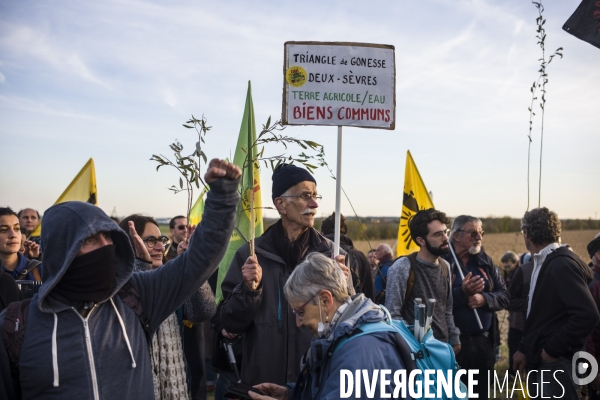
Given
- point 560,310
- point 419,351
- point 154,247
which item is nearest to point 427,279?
point 560,310

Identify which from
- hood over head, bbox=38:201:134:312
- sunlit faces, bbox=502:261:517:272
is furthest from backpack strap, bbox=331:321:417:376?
sunlit faces, bbox=502:261:517:272

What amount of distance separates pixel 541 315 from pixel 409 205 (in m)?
3.71

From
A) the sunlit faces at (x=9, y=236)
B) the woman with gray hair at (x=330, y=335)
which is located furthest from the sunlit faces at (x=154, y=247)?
the woman with gray hair at (x=330, y=335)

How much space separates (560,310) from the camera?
4.69 m

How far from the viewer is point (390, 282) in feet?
17.2

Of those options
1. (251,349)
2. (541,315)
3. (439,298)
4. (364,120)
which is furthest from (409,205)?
(251,349)

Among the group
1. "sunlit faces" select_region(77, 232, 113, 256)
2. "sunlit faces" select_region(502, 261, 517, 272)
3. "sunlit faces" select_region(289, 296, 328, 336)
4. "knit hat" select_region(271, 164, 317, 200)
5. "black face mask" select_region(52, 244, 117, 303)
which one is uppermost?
"knit hat" select_region(271, 164, 317, 200)

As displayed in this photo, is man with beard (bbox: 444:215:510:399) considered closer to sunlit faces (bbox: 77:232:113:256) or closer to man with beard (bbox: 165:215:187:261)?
sunlit faces (bbox: 77:232:113:256)

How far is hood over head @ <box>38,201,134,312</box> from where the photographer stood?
2.39 m

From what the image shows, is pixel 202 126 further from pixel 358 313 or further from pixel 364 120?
pixel 358 313

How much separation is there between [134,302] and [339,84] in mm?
2338

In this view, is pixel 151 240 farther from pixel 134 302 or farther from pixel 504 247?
pixel 504 247

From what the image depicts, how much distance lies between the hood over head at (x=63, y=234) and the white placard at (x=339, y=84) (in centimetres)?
196

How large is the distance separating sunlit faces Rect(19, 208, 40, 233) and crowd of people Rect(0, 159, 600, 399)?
142cm
